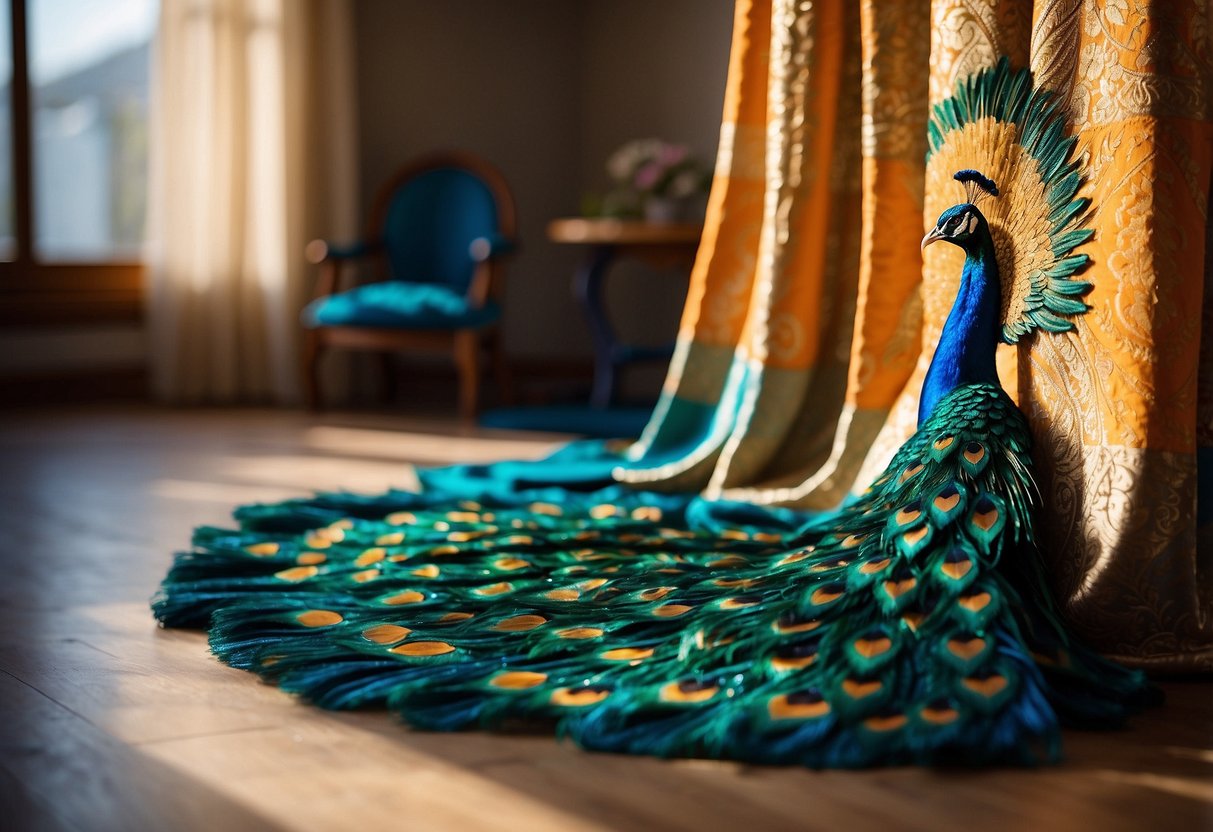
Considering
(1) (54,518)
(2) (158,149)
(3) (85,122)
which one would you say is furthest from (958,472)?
(3) (85,122)

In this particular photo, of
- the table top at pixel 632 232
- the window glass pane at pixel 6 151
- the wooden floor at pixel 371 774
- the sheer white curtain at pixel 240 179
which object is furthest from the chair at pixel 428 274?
the wooden floor at pixel 371 774

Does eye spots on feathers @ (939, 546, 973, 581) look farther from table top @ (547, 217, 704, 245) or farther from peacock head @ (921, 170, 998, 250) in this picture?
table top @ (547, 217, 704, 245)

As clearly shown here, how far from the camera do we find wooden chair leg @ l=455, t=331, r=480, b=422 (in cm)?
473

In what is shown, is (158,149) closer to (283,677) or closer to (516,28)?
(516,28)

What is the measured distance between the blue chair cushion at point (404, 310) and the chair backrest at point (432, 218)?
1.30 feet

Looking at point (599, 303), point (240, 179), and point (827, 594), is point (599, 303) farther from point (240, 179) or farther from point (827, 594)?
point (827, 594)

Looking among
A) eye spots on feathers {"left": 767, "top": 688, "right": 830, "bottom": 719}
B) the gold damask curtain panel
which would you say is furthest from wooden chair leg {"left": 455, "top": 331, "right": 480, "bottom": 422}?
eye spots on feathers {"left": 767, "top": 688, "right": 830, "bottom": 719}

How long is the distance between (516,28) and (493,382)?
1.49 meters

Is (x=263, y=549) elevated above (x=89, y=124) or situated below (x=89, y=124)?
below

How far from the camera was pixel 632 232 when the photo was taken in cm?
457

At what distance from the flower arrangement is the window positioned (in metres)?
1.88

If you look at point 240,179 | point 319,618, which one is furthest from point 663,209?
point 319,618

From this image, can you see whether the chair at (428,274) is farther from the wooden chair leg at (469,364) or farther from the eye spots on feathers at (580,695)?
the eye spots on feathers at (580,695)

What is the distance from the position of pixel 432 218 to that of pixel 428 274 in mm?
211
